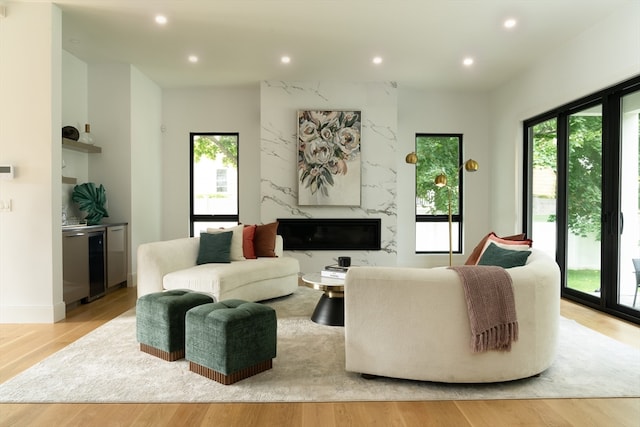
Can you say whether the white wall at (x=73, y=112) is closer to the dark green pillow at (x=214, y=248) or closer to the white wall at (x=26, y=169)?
the white wall at (x=26, y=169)

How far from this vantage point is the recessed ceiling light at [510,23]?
4.11 m

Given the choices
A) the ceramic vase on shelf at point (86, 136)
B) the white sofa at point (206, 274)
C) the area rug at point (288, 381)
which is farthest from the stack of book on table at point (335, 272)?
the ceramic vase on shelf at point (86, 136)

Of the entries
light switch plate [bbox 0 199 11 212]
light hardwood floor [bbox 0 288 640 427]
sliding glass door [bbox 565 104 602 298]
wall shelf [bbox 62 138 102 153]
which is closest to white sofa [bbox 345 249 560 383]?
light hardwood floor [bbox 0 288 640 427]

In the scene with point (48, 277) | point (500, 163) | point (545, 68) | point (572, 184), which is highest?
point (545, 68)

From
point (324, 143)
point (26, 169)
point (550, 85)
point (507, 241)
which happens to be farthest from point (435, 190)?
point (26, 169)

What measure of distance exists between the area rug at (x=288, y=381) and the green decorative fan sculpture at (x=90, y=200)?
86.6 inches

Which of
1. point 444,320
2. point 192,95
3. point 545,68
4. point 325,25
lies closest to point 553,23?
point 545,68

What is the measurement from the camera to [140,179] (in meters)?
5.73

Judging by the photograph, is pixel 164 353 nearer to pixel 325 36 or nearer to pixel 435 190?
pixel 325 36

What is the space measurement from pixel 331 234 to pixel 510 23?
140 inches

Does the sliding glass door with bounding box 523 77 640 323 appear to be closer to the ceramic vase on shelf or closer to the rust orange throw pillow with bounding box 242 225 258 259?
the rust orange throw pillow with bounding box 242 225 258 259

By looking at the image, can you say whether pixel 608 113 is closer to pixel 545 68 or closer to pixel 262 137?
pixel 545 68

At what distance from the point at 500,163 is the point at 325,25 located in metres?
3.67

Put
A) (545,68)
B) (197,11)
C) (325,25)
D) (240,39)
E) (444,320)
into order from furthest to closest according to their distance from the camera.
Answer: (545,68) → (240,39) → (325,25) → (197,11) → (444,320)
